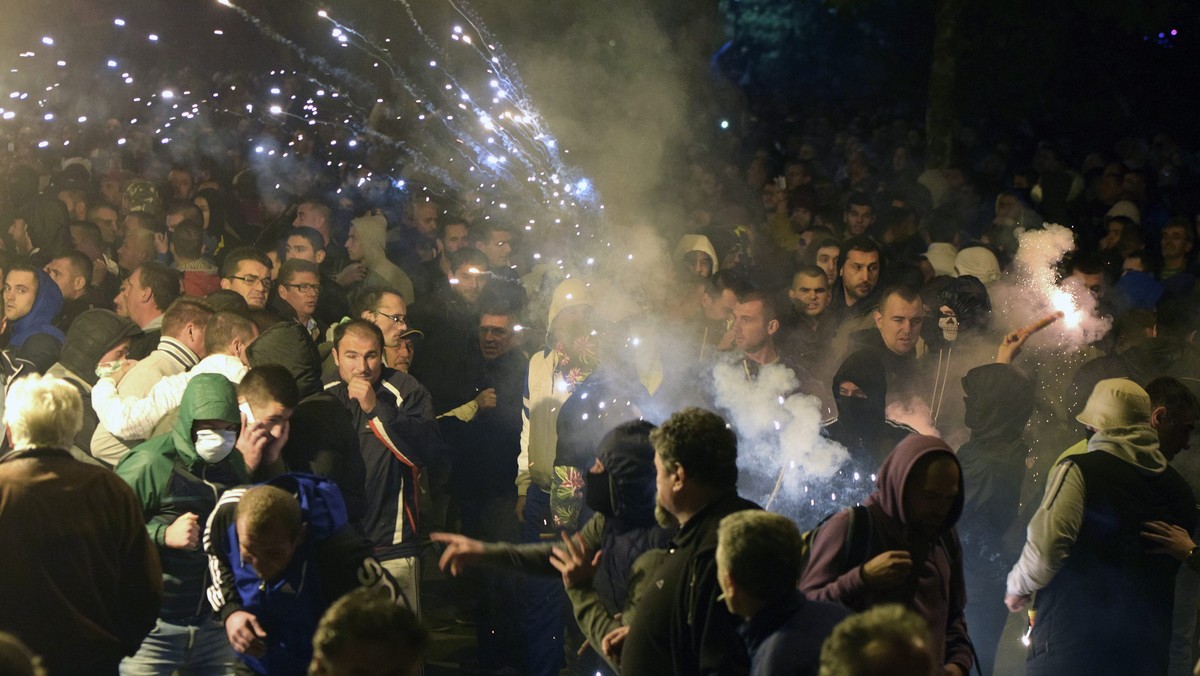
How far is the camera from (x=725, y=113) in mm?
17797

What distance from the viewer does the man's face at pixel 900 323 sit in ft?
Result: 21.4

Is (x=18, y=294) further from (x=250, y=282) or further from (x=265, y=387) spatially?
(x=265, y=387)

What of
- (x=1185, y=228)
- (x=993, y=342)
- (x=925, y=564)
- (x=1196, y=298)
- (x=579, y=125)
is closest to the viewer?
(x=925, y=564)

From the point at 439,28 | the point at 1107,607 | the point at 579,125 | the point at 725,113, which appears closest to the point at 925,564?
the point at 1107,607

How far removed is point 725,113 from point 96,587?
15.0m

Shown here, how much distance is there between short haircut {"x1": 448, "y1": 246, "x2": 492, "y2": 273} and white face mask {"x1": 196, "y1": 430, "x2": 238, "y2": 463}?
3.94m

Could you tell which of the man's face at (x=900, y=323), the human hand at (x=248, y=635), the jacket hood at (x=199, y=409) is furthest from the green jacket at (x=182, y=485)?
the man's face at (x=900, y=323)

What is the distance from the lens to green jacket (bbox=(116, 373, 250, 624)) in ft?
14.6

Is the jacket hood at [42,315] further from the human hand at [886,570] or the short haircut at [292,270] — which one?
the human hand at [886,570]

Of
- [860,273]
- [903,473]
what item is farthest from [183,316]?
[860,273]

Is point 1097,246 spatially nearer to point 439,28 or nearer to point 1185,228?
point 1185,228

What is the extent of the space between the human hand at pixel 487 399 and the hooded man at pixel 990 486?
271cm

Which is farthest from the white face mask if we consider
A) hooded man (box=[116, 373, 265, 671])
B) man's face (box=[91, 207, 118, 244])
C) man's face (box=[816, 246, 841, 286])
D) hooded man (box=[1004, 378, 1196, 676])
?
man's face (box=[91, 207, 118, 244])

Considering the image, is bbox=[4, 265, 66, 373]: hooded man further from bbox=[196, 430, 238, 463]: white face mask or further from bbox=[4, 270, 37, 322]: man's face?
bbox=[196, 430, 238, 463]: white face mask
